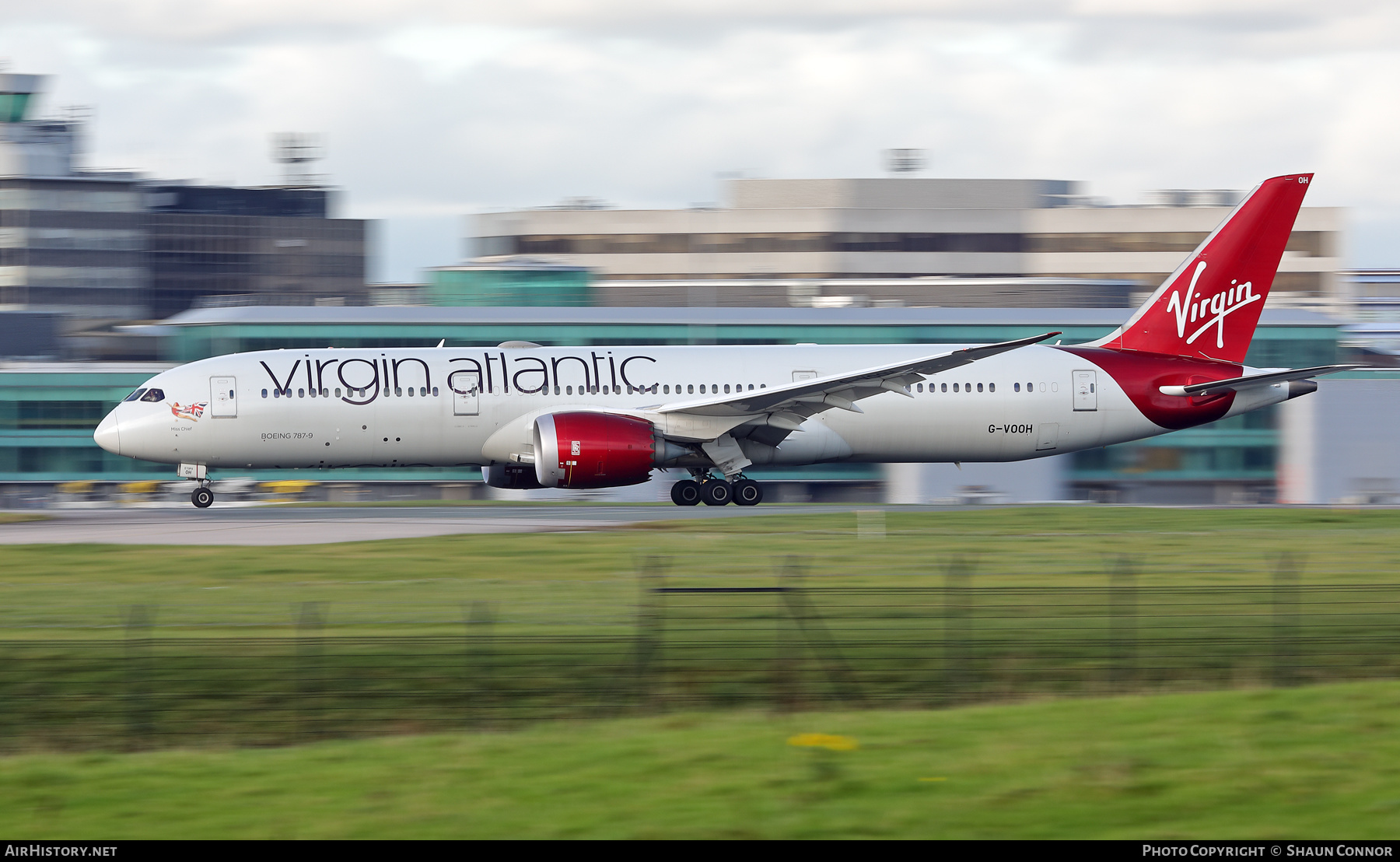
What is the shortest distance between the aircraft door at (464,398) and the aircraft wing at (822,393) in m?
4.23

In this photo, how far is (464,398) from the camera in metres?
35.6

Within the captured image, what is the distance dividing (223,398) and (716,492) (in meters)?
11.6

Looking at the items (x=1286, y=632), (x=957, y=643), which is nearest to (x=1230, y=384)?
(x=1286, y=632)

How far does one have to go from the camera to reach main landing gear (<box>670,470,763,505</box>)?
36.7m

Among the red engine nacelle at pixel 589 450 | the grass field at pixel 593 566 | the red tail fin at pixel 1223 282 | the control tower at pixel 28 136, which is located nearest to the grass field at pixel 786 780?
the grass field at pixel 593 566

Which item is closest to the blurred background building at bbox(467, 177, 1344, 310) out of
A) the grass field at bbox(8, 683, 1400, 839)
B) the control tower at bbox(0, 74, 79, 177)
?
the control tower at bbox(0, 74, 79, 177)

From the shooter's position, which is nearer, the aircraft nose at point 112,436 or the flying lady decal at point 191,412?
the flying lady decal at point 191,412

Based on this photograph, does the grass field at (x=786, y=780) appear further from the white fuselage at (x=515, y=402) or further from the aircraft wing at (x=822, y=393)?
the white fuselage at (x=515, y=402)

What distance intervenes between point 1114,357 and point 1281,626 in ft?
74.4

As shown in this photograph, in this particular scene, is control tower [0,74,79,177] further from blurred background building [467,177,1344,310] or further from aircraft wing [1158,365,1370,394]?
aircraft wing [1158,365,1370,394]

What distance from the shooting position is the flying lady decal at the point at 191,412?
35344mm

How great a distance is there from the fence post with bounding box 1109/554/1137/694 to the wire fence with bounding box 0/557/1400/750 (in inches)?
1.2

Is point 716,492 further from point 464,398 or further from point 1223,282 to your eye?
point 1223,282

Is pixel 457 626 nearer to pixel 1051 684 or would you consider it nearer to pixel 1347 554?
pixel 1051 684
